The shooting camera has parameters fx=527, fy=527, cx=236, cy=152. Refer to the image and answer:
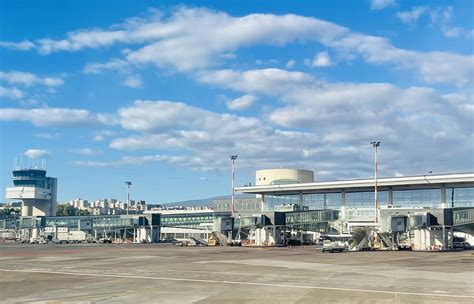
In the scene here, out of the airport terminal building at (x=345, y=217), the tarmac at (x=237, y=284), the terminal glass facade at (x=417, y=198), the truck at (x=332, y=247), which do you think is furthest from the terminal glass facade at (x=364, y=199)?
the tarmac at (x=237, y=284)

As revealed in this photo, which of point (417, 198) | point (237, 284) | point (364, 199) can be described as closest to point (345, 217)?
point (364, 199)

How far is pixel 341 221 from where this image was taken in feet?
529

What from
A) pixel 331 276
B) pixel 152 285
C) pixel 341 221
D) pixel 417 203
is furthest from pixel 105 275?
pixel 417 203

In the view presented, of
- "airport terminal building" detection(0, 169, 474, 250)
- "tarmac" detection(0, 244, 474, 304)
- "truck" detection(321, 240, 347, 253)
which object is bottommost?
"truck" detection(321, 240, 347, 253)

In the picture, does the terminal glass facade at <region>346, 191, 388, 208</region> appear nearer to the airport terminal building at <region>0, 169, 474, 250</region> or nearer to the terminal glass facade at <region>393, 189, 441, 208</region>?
the airport terminal building at <region>0, 169, 474, 250</region>

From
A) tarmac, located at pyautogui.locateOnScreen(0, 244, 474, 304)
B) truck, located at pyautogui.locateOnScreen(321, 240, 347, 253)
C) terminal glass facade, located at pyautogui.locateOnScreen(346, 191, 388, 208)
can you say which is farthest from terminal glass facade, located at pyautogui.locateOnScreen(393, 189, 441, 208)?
tarmac, located at pyautogui.locateOnScreen(0, 244, 474, 304)

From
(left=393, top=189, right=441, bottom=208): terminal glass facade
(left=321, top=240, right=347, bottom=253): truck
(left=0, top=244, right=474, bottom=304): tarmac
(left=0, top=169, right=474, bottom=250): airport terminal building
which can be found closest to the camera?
(left=0, top=244, right=474, bottom=304): tarmac

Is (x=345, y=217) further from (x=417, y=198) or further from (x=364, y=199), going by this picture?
(x=417, y=198)

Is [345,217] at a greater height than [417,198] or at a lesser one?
lesser

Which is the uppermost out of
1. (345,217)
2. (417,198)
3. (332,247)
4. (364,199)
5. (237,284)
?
(417,198)

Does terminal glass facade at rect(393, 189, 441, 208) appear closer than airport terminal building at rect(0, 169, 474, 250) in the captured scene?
No

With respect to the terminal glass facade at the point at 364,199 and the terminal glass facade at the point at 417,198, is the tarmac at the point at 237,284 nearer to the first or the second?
the terminal glass facade at the point at 417,198

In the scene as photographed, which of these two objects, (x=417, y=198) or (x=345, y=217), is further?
(x=345, y=217)

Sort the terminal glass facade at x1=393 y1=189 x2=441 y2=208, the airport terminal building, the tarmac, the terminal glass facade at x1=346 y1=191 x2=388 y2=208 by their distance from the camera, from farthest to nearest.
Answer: the terminal glass facade at x1=346 y1=191 x2=388 y2=208, the terminal glass facade at x1=393 y1=189 x2=441 y2=208, the airport terminal building, the tarmac
